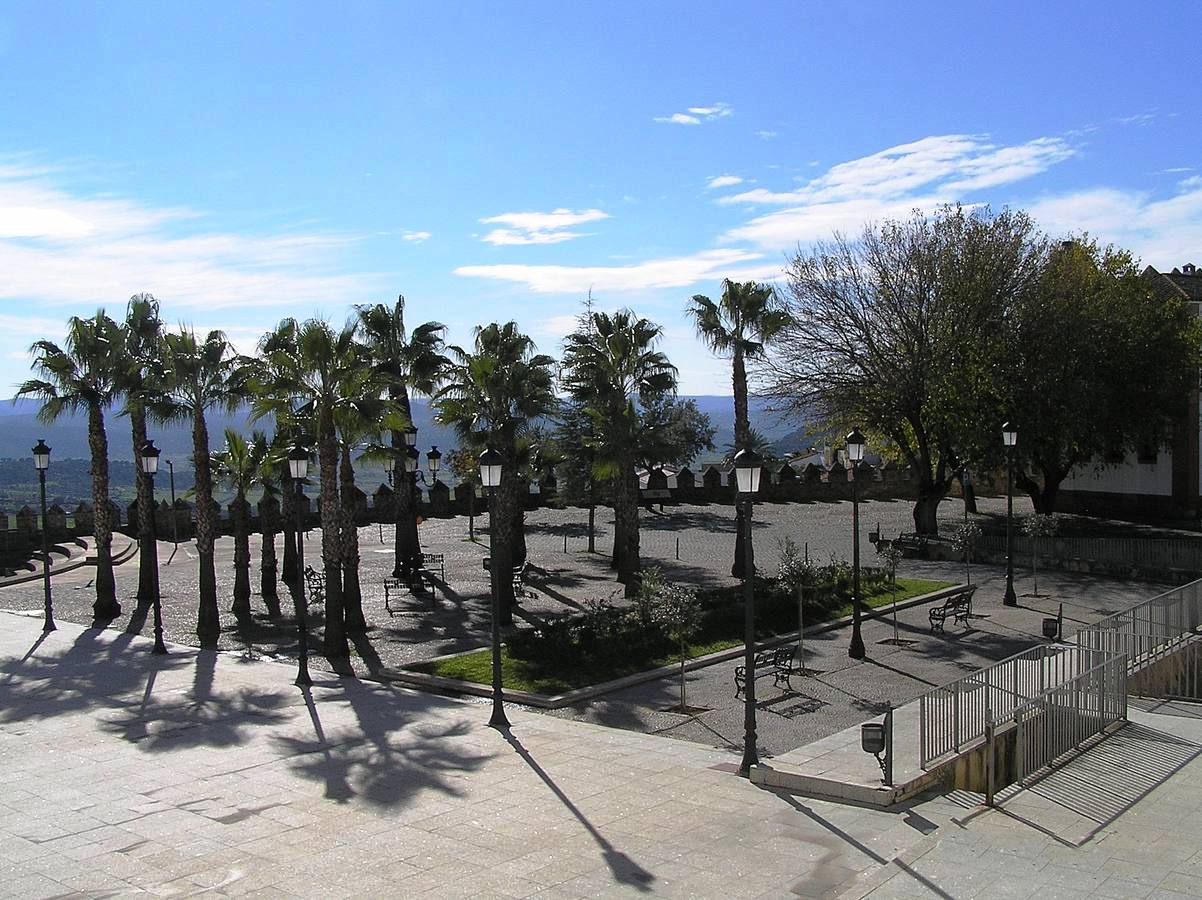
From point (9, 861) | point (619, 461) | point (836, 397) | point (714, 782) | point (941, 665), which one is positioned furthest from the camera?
point (836, 397)

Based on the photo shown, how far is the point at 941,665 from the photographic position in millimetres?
21188

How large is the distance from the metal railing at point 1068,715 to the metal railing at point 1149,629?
1.23 metres

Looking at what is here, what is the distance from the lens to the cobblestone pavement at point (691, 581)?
18.1 meters

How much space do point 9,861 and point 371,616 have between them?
685 inches

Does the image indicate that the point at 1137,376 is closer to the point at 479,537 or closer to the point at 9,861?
the point at 479,537

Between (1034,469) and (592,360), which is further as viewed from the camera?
(1034,469)

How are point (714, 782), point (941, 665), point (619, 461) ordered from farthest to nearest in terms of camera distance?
point (619, 461) < point (941, 665) < point (714, 782)

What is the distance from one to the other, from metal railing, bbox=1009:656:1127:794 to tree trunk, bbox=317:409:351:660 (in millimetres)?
14203

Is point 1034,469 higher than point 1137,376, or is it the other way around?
point 1137,376

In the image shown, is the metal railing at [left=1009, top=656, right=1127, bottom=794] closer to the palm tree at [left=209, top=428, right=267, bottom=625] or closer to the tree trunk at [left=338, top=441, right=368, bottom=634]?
the tree trunk at [left=338, top=441, right=368, bottom=634]

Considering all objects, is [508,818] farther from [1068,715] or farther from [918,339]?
[918,339]

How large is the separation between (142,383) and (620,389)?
44.2 ft

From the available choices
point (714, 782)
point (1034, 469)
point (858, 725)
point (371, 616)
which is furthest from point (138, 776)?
point (1034, 469)

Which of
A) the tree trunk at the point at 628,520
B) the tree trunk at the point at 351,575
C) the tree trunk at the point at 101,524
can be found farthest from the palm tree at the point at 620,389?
the tree trunk at the point at 101,524
